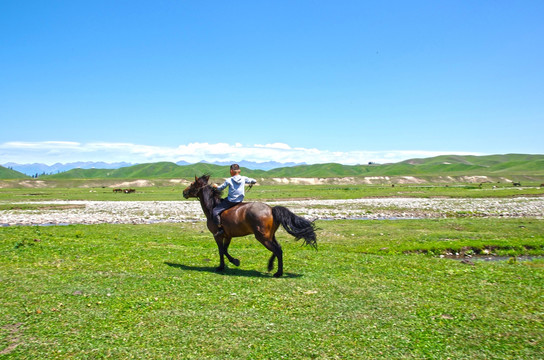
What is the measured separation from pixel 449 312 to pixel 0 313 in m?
10.5

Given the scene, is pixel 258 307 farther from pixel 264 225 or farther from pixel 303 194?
pixel 303 194

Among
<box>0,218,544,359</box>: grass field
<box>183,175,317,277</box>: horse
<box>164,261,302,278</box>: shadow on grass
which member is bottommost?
<box>164,261,302,278</box>: shadow on grass

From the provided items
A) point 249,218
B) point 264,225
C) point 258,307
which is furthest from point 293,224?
point 258,307

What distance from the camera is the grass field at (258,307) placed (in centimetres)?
679

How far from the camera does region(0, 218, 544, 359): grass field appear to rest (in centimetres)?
679

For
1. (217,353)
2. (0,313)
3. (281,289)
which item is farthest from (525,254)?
(0,313)

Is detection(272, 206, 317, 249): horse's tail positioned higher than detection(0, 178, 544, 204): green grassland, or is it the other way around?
detection(272, 206, 317, 249): horse's tail

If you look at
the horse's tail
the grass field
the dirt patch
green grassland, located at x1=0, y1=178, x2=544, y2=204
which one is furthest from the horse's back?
the dirt patch

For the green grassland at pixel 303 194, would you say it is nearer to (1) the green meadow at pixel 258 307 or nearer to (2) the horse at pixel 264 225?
(1) the green meadow at pixel 258 307

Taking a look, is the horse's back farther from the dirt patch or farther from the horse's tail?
the dirt patch

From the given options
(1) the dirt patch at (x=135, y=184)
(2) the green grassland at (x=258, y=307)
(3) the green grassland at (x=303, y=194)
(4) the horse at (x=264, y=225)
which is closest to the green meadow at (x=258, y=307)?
(2) the green grassland at (x=258, y=307)

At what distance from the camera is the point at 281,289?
34.8 feet

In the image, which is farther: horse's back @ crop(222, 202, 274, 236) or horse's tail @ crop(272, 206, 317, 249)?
horse's tail @ crop(272, 206, 317, 249)

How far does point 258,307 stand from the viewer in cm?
906
